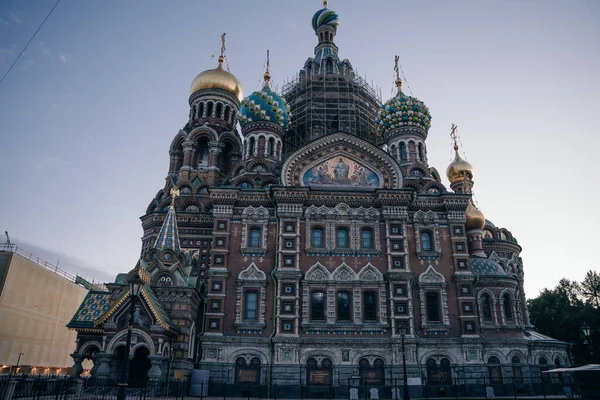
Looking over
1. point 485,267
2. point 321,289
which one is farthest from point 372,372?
point 485,267

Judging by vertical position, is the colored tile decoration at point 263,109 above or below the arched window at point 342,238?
above

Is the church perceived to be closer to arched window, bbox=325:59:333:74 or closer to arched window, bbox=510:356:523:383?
arched window, bbox=510:356:523:383

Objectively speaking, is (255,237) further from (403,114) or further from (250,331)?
(403,114)

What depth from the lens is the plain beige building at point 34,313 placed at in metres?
27.9

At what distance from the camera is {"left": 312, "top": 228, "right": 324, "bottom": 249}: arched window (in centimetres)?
2283

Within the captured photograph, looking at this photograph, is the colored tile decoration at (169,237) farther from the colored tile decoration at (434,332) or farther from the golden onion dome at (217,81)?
the golden onion dome at (217,81)

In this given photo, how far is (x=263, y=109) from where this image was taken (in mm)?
28750

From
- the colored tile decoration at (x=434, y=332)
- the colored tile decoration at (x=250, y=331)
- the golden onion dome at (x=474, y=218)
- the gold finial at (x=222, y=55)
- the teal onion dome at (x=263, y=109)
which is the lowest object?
the colored tile decoration at (x=250, y=331)

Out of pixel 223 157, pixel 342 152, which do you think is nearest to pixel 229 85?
pixel 223 157

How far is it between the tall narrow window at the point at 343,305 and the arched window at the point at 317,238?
8.45ft

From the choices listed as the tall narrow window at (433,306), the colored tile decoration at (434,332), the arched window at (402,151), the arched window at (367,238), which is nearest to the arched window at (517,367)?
the colored tile decoration at (434,332)

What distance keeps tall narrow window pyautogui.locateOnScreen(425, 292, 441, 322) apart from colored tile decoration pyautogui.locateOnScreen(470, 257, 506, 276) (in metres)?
3.48

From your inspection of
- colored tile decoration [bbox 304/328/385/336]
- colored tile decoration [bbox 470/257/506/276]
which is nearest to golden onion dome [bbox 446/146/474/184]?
colored tile decoration [bbox 470/257/506/276]

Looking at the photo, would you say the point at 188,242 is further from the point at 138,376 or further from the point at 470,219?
the point at 470,219
